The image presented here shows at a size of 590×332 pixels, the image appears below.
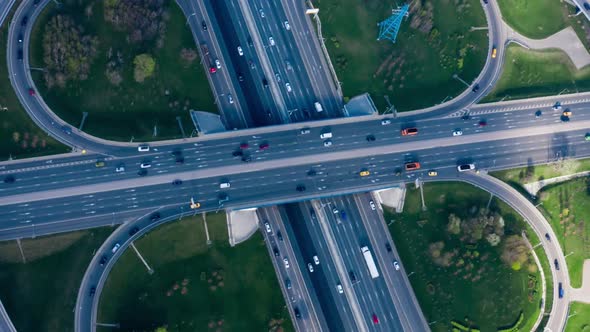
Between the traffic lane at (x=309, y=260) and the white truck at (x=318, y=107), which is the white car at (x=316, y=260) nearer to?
the traffic lane at (x=309, y=260)

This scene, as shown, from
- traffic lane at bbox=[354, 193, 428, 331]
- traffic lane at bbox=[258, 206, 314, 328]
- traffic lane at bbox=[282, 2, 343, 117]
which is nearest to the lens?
traffic lane at bbox=[258, 206, 314, 328]

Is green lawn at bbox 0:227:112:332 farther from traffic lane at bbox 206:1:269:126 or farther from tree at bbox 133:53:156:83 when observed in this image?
traffic lane at bbox 206:1:269:126

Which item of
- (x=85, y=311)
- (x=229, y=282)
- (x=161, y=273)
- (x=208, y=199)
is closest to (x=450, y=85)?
(x=208, y=199)

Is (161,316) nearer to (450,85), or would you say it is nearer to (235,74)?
(235,74)

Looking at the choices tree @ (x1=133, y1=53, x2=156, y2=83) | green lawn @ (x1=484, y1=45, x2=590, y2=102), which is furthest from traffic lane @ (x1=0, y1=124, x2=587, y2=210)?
tree @ (x1=133, y1=53, x2=156, y2=83)

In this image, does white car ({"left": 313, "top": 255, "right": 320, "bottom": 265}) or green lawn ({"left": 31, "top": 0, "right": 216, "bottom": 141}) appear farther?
white car ({"left": 313, "top": 255, "right": 320, "bottom": 265})

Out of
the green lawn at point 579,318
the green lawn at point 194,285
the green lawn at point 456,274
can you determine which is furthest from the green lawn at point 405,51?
the green lawn at point 579,318
